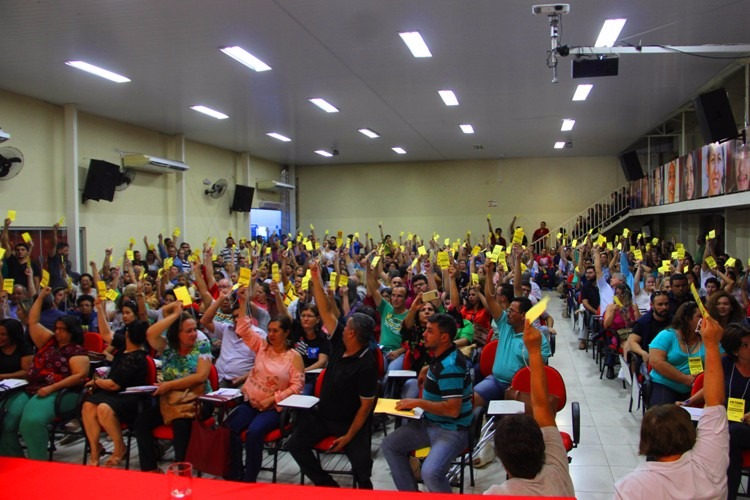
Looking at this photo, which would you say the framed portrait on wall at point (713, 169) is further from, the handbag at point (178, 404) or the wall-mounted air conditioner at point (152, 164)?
the wall-mounted air conditioner at point (152, 164)

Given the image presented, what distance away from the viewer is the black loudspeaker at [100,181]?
10.6m

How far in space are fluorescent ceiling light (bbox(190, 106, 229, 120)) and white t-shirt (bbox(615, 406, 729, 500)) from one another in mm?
10623

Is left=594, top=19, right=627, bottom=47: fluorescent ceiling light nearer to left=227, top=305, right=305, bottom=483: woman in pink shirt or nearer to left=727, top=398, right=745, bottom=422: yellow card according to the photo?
left=727, top=398, right=745, bottom=422: yellow card

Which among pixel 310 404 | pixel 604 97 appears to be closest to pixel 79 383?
pixel 310 404

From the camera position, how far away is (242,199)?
16375mm

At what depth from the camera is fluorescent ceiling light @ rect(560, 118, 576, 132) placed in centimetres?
1280

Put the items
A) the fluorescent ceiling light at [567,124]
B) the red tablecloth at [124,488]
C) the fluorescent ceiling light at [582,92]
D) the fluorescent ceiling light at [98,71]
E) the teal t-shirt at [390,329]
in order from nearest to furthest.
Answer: the red tablecloth at [124,488] → the teal t-shirt at [390,329] → the fluorescent ceiling light at [98,71] → the fluorescent ceiling light at [582,92] → the fluorescent ceiling light at [567,124]

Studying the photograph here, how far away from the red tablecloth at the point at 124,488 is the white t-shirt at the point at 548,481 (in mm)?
160

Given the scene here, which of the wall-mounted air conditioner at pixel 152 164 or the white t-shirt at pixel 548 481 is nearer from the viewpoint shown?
the white t-shirt at pixel 548 481

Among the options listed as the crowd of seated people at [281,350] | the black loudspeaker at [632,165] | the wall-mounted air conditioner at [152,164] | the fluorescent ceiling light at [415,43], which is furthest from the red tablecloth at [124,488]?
the black loudspeaker at [632,165]

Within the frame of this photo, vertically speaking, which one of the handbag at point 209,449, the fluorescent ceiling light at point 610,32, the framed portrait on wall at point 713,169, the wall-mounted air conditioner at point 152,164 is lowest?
the handbag at point 209,449

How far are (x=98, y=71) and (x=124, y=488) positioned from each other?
8136 mm

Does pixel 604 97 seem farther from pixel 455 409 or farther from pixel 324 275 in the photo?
pixel 455 409

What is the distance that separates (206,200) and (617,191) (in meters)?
13.2
